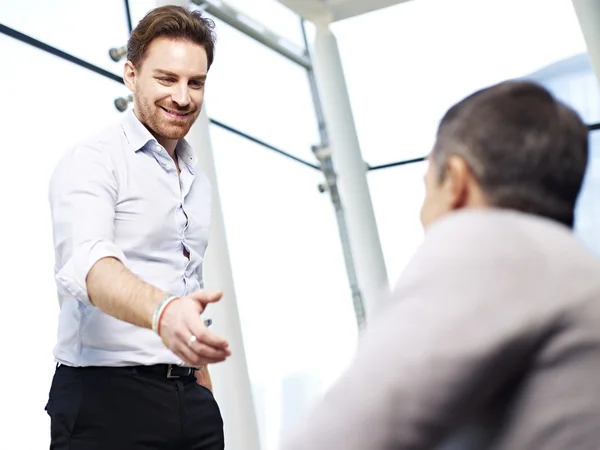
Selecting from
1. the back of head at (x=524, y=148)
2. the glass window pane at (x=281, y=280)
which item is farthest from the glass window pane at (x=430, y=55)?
the back of head at (x=524, y=148)

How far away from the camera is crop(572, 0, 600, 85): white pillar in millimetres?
4645

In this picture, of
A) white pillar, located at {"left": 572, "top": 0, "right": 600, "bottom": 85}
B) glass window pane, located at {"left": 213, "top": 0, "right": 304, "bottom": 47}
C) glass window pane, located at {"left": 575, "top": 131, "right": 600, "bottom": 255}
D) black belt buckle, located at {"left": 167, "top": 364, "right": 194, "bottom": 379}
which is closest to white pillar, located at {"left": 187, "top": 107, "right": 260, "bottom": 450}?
glass window pane, located at {"left": 213, "top": 0, "right": 304, "bottom": 47}

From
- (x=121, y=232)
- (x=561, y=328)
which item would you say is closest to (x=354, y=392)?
(x=561, y=328)

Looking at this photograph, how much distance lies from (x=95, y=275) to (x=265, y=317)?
265cm

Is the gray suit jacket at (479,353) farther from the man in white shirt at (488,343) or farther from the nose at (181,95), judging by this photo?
the nose at (181,95)

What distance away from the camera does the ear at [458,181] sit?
0.75 m

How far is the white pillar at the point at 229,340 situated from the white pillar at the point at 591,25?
256cm

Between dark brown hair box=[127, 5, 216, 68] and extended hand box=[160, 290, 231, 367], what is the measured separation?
0.90 m

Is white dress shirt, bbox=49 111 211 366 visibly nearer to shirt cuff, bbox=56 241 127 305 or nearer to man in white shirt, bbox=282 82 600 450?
shirt cuff, bbox=56 241 127 305

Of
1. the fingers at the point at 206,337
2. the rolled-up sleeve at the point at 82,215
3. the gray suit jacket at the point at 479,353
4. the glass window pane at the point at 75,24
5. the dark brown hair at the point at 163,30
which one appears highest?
the glass window pane at the point at 75,24

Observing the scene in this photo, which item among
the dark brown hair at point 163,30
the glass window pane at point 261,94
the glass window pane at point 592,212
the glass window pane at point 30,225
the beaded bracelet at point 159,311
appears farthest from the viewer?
the glass window pane at point 592,212

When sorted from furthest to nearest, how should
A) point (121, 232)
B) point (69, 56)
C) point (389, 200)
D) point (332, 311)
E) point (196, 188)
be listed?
1. point (389, 200)
2. point (332, 311)
3. point (69, 56)
4. point (196, 188)
5. point (121, 232)

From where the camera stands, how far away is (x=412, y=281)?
2.02ft

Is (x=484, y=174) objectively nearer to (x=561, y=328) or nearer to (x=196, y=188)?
(x=561, y=328)
